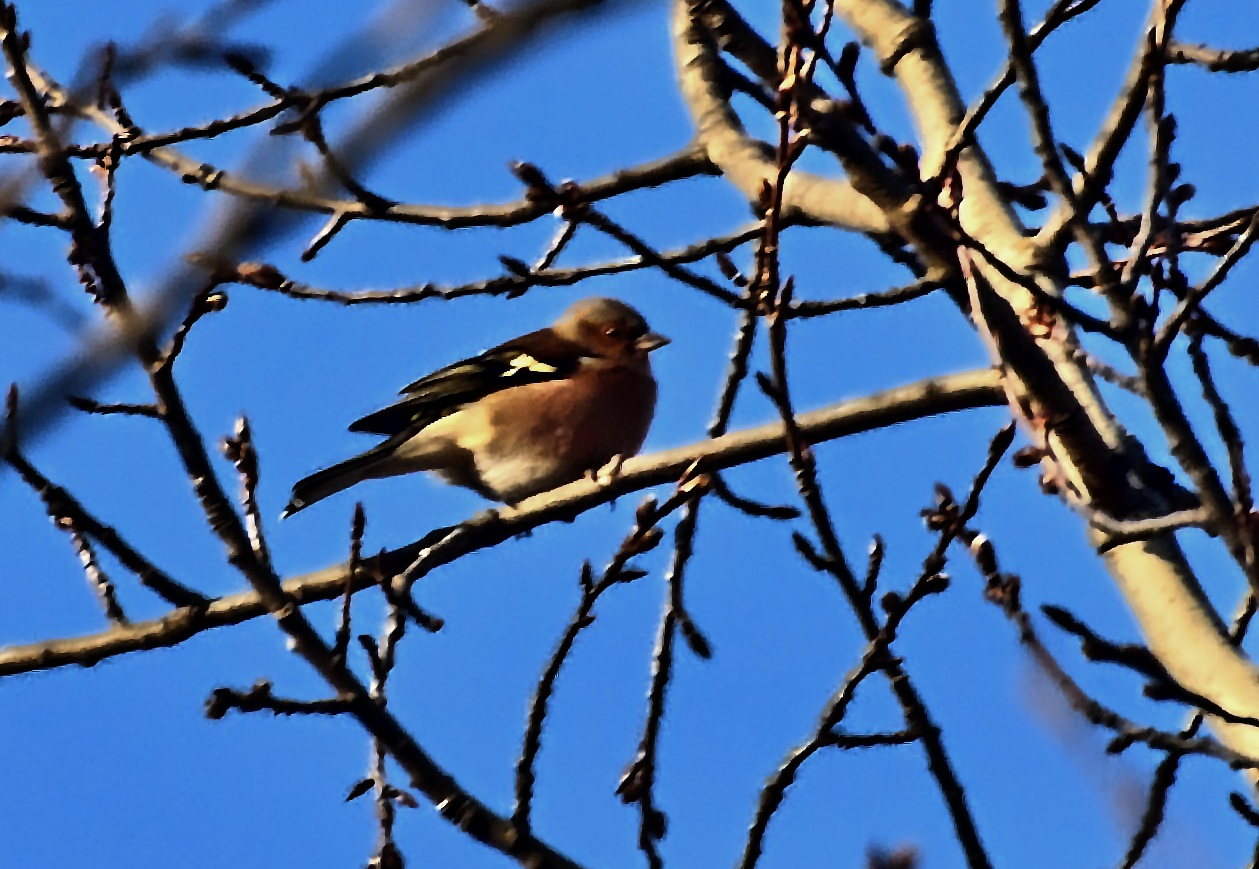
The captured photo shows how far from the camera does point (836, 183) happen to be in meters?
5.46

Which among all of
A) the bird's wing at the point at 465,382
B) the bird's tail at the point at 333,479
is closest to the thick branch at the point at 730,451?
the bird's tail at the point at 333,479

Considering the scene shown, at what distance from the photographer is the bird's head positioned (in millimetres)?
7969

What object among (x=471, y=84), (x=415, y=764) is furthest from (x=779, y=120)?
(x=415, y=764)

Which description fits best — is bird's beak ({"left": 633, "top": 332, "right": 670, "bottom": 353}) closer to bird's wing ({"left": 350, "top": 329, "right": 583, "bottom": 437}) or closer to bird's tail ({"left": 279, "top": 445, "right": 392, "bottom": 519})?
bird's wing ({"left": 350, "top": 329, "right": 583, "bottom": 437})

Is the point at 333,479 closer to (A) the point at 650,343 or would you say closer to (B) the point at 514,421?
(B) the point at 514,421

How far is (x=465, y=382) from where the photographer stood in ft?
25.3

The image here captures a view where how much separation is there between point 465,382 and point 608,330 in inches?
33.2

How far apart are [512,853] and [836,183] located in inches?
116

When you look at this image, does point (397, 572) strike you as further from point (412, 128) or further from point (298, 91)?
point (412, 128)

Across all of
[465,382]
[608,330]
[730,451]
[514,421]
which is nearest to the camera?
[730,451]

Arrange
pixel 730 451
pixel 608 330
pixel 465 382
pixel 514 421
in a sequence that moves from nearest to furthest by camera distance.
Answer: pixel 730 451 → pixel 514 421 → pixel 465 382 → pixel 608 330

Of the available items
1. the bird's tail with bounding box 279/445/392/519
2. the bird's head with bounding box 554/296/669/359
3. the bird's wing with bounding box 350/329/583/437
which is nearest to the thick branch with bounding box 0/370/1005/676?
the bird's tail with bounding box 279/445/392/519

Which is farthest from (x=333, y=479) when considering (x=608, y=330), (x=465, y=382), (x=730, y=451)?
(x=730, y=451)

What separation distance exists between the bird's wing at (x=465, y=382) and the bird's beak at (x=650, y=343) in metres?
Result: 0.30
